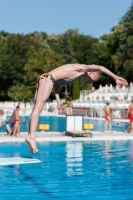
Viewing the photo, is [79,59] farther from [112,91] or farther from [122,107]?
[122,107]

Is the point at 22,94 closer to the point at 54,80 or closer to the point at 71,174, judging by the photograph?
the point at 71,174

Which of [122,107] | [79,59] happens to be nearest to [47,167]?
[122,107]

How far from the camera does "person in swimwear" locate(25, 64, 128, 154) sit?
6094 millimetres

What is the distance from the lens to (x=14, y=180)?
900 centimetres

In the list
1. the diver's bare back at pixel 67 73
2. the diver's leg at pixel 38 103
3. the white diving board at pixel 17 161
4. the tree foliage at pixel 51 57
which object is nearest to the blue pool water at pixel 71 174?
the white diving board at pixel 17 161

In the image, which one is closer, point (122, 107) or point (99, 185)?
point (99, 185)

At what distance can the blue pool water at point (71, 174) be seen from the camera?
25.4ft

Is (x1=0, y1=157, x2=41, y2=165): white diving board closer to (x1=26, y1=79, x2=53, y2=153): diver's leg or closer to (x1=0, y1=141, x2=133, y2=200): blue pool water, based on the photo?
(x1=0, y1=141, x2=133, y2=200): blue pool water

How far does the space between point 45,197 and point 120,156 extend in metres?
5.79

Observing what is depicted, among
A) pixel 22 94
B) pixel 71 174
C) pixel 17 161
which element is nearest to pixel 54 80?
pixel 71 174

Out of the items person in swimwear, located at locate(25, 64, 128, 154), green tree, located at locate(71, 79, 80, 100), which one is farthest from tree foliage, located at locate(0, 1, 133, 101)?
person in swimwear, located at locate(25, 64, 128, 154)

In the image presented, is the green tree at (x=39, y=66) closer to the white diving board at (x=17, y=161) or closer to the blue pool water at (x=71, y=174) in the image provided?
the blue pool water at (x=71, y=174)

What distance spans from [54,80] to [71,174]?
13.2 ft

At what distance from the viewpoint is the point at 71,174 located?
31.8 ft
